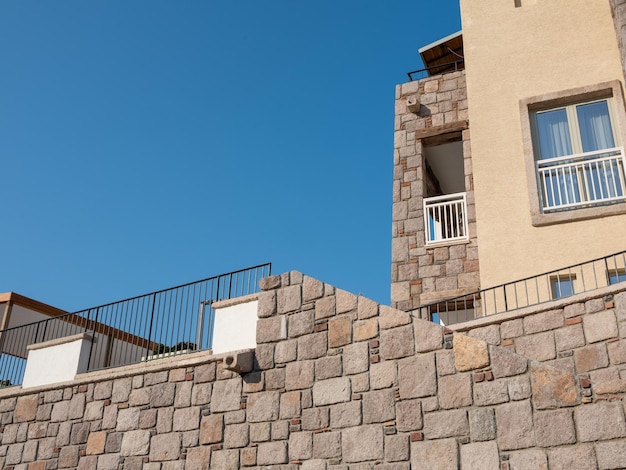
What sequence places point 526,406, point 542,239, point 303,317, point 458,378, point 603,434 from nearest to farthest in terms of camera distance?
point 603,434 < point 526,406 < point 458,378 < point 303,317 < point 542,239

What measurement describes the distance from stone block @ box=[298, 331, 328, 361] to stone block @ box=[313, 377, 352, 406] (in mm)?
368

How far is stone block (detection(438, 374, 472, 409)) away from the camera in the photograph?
23.5 ft

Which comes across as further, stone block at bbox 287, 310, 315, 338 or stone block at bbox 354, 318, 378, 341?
stone block at bbox 287, 310, 315, 338

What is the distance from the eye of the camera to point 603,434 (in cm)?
626

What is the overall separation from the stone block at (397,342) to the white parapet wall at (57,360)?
553 cm

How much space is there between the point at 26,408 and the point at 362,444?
643 centimetres

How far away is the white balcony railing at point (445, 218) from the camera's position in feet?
39.9

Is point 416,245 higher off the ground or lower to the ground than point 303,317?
higher

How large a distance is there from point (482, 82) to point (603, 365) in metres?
6.01

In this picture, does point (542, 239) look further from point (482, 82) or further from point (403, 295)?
point (482, 82)

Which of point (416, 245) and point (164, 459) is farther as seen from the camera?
point (416, 245)

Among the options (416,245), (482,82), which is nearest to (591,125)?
(482,82)

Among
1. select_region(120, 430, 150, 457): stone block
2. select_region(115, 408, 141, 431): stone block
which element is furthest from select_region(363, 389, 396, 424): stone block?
select_region(115, 408, 141, 431): stone block

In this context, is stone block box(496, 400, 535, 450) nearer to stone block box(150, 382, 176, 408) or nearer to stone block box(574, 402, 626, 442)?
stone block box(574, 402, 626, 442)
